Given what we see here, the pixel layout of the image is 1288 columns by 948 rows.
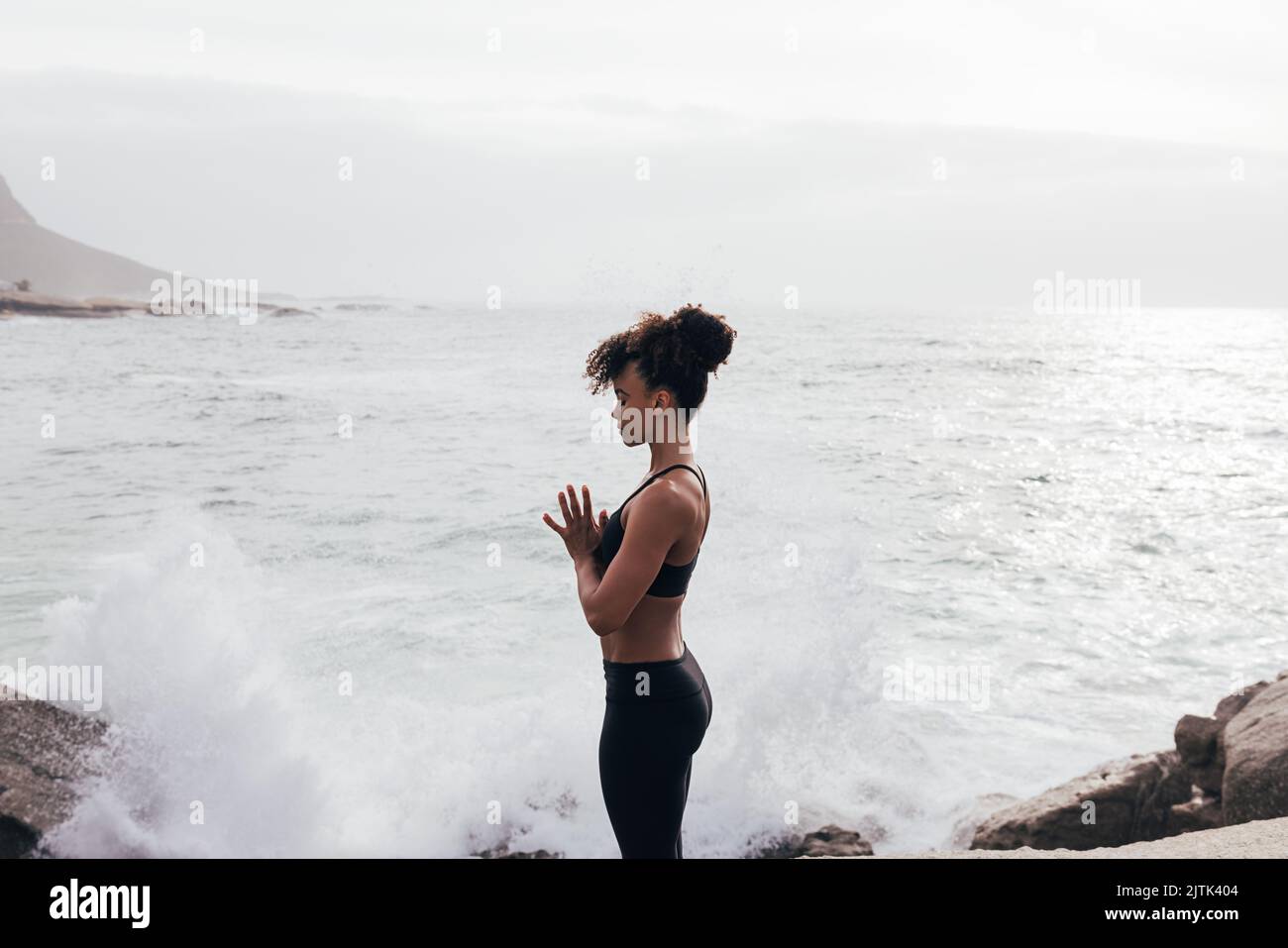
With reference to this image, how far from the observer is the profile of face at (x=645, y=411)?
271 centimetres

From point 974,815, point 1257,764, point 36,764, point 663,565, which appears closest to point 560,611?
point 974,815

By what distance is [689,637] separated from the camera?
33.5 ft

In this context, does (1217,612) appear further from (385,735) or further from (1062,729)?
(385,735)

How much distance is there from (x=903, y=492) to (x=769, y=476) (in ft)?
9.15

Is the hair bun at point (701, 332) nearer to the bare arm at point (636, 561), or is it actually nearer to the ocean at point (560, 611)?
the bare arm at point (636, 561)

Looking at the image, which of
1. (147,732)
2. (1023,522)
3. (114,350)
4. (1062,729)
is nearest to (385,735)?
(147,732)

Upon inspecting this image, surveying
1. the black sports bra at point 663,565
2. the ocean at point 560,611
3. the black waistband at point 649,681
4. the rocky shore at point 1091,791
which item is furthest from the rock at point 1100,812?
the black sports bra at point 663,565

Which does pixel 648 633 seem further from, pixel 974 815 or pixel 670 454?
pixel 974 815

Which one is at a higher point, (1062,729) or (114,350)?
(114,350)

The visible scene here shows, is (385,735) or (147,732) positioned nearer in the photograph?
(147,732)

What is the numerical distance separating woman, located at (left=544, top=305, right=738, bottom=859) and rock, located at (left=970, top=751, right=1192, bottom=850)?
170 inches
